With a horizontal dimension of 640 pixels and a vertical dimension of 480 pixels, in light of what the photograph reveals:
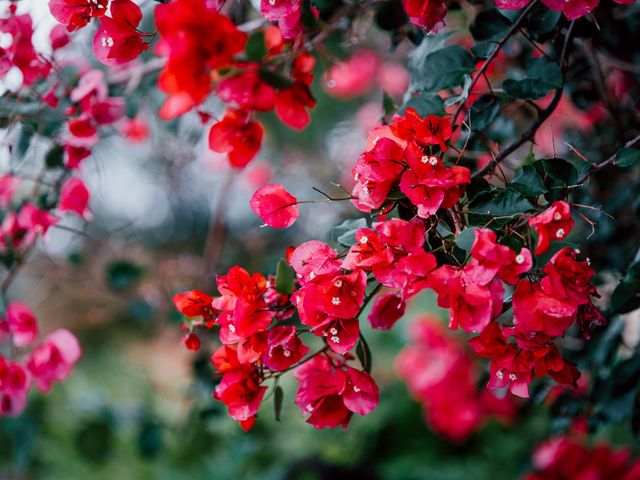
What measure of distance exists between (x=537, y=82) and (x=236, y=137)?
326 millimetres

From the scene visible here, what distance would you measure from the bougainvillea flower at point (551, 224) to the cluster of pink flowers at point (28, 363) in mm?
602

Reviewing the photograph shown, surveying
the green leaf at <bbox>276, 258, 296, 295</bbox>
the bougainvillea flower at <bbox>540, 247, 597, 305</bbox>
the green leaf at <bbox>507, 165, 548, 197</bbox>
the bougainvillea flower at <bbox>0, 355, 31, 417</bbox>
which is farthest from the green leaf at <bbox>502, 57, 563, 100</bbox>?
the bougainvillea flower at <bbox>0, 355, 31, 417</bbox>

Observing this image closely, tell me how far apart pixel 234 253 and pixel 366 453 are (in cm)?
85

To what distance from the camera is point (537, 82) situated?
1.99ft

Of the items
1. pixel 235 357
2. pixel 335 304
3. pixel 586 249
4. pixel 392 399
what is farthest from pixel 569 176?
pixel 392 399

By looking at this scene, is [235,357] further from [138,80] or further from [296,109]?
[138,80]

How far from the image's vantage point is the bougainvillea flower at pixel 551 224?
18.0 inches

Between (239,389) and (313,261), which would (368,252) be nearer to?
(313,261)

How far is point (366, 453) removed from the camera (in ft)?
6.60

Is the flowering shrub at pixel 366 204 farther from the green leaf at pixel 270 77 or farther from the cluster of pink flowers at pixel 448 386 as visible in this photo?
the cluster of pink flowers at pixel 448 386

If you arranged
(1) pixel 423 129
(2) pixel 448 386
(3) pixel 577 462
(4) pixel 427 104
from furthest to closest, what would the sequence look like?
(2) pixel 448 386 < (3) pixel 577 462 < (4) pixel 427 104 < (1) pixel 423 129

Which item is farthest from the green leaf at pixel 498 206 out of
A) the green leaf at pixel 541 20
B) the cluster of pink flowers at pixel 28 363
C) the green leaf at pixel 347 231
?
the cluster of pink flowers at pixel 28 363

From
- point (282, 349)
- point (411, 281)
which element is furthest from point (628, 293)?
point (282, 349)

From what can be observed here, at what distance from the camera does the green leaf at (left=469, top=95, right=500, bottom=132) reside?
25.7 inches
